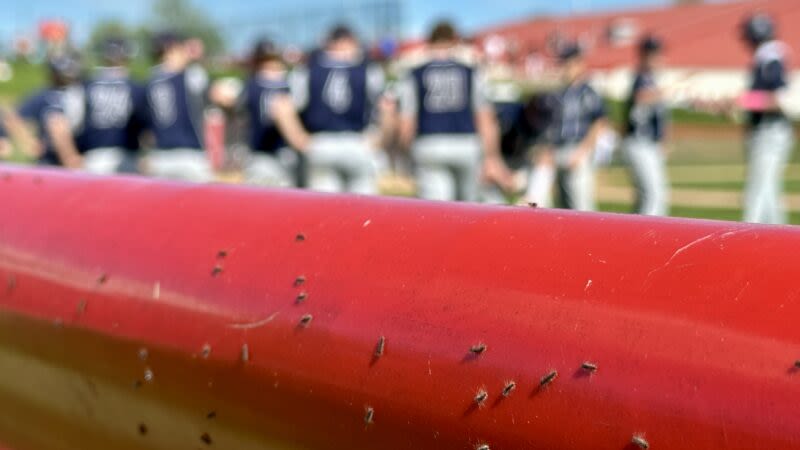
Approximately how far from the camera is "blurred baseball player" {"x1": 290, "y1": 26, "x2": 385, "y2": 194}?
721 centimetres

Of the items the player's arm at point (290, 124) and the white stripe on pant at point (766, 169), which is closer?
the player's arm at point (290, 124)

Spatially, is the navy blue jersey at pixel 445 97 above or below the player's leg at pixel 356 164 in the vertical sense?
above

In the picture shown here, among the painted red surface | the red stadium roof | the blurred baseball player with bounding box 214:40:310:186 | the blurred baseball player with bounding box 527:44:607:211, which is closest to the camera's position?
the painted red surface

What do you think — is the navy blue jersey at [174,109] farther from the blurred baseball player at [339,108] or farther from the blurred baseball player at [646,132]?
the blurred baseball player at [646,132]

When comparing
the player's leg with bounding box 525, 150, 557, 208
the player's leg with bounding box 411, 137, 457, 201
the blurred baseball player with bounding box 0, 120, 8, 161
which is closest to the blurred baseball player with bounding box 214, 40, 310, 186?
the player's leg with bounding box 411, 137, 457, 201

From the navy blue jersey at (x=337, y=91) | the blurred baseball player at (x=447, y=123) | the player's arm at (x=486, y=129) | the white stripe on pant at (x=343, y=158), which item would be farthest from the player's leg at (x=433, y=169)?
the navy blue jersey at (x=337, y=91)

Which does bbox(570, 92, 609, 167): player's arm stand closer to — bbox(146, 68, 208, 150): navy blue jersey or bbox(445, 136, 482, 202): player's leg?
bbox(445, 136, 482, 202): player's leg

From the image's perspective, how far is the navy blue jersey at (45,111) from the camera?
774 cm

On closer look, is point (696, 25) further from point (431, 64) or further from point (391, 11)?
point (431, 64)

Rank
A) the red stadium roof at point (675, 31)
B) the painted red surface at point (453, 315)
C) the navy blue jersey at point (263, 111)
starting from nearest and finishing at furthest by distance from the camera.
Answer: the painted red surface at point (453, 315)
the navy blue jersey at point (263, 111)
the red stadium roof at point (675, 31)

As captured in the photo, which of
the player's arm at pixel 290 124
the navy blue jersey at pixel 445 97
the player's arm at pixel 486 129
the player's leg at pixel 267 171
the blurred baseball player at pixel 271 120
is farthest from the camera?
the player's leg at pixel 267 171

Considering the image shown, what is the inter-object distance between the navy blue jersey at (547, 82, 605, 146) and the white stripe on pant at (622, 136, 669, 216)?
416mm

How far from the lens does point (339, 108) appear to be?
23.6 ft

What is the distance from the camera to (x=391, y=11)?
48562 mm
